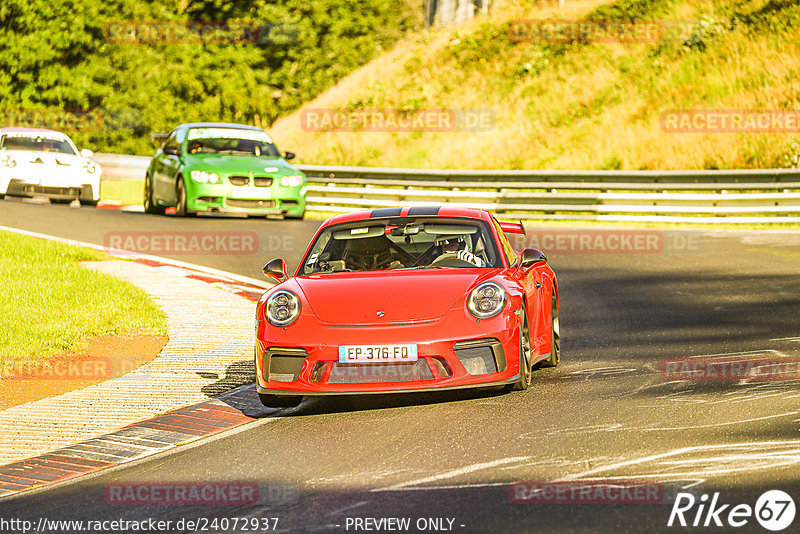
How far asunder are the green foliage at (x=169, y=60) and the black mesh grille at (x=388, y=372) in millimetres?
43110

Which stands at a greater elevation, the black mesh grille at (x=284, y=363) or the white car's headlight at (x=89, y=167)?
the white car's headlight at (x=89, y=167)

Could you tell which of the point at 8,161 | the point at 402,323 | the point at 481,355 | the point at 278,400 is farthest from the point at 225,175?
the point at 481,355

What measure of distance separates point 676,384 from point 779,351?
5.09ft

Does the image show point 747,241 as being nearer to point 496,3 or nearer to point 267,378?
point 267,378

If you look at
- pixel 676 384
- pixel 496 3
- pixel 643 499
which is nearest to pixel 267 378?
pixel 676 384

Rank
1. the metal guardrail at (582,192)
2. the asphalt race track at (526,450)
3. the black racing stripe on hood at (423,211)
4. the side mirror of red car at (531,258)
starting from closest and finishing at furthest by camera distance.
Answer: the asphalt race track at (526,450), the side mirror of red car at (531,258), the black racing stripe on hood at (423,211), the metal guardrail at (582,192)

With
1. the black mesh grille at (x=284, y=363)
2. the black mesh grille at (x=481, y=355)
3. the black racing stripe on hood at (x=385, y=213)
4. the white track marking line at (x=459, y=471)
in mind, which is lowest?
the white track marking line at (x=459, y=471)

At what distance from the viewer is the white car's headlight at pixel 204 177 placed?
70.1 feet

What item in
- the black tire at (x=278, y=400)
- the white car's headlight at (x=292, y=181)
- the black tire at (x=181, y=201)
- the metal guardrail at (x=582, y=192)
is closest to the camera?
the black tire at (x=278, y=400)

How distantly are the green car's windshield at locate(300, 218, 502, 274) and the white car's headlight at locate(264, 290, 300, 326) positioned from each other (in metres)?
0.74

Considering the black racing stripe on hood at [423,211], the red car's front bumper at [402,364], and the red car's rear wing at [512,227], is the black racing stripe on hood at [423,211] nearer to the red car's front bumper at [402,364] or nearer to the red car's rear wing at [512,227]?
the red car's rear wing at [512,227]

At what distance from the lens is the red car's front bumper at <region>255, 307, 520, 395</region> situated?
782cm

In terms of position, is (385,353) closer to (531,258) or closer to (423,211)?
(531,258)

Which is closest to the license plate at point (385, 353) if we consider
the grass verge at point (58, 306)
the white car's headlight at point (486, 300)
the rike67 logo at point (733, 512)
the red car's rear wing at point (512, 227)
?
the white car's headlight at point (486, 300)
